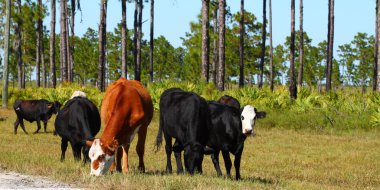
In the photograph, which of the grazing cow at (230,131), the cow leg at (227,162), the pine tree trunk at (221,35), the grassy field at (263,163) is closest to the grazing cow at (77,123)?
the grassy field at (263,163)

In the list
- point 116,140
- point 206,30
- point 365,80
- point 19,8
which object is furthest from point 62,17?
point 365,80

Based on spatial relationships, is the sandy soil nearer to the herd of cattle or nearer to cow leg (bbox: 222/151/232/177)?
the herd of cattle

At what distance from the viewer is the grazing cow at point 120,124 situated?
953cm

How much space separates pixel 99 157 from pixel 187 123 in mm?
2286

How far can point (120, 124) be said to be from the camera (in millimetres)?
10078

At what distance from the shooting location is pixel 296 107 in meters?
26.9

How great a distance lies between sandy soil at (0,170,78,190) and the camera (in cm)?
877

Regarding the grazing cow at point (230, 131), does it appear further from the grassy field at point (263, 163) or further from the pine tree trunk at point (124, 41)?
the pine tree trunk at point (124, 41)

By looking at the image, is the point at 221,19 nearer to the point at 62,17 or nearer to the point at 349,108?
the point at 349,108

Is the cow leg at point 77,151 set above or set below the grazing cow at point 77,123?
below

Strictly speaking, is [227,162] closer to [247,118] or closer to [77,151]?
[247,118]

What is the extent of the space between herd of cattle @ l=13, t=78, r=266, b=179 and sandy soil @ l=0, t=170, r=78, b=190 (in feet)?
2.30

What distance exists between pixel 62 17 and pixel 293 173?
3258cm

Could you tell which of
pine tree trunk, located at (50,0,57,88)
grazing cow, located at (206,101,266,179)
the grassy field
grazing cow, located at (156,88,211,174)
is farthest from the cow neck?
pine tree trunk, located at (50,0,57,88)
